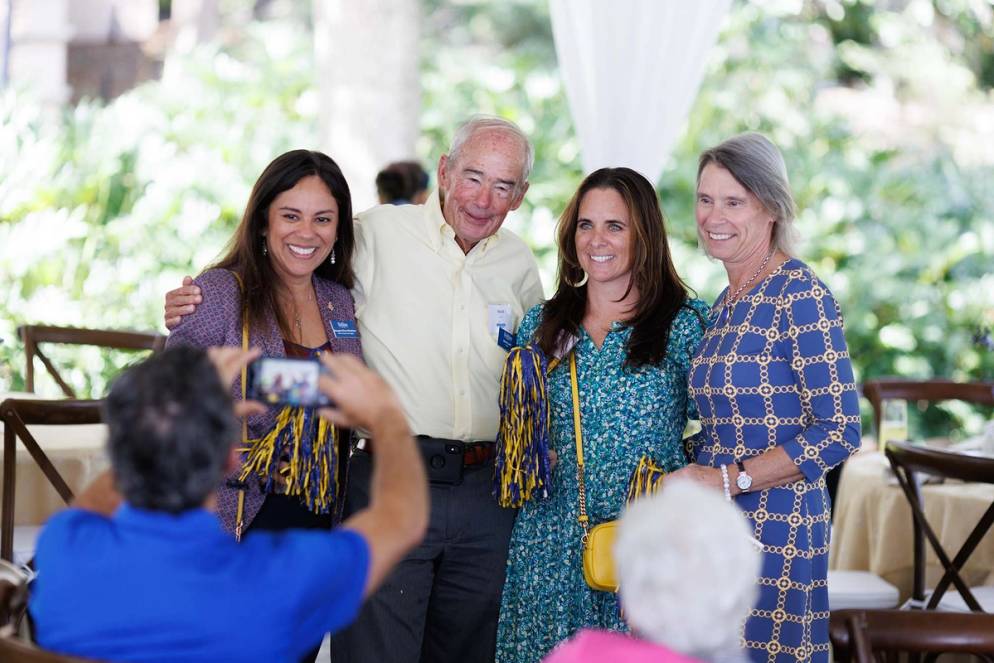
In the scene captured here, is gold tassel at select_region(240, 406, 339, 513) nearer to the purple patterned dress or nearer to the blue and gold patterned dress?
the purple patterned dress

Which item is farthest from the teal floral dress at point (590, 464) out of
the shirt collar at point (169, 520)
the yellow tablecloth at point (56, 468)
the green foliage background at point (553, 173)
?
the green foliage background at point (553, 173)

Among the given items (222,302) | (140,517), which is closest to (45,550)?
(140,517)

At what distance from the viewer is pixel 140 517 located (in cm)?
171

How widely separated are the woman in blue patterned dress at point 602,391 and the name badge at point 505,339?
0.46 ft

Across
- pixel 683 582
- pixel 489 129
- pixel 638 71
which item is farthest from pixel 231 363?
pixel 638 71

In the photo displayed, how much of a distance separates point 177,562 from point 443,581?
5.32 ft

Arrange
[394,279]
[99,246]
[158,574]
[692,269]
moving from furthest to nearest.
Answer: [692,269] < [99,246] < [394,279] < [158,574]

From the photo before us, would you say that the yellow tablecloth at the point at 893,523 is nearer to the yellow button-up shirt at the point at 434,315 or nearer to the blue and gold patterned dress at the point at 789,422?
the blue and gold patterned dress at the point at 789,422

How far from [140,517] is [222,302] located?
1292 millimetres

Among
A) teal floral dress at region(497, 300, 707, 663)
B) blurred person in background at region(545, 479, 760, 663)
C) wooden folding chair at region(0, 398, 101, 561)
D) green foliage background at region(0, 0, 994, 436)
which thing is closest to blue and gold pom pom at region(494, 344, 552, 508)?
teal floral dress at region(497, 300, 707, 663)

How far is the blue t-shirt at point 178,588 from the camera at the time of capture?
1677 mm

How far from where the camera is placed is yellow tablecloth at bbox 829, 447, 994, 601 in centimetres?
428

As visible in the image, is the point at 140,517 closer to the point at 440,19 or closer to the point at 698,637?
the point at 698,637

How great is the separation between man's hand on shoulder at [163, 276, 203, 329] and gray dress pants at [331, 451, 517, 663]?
1.89ft
